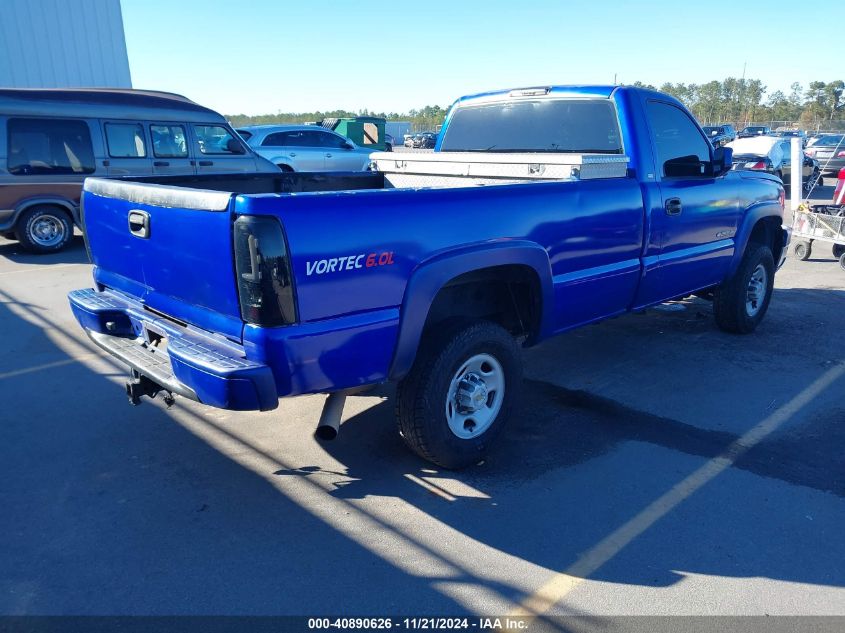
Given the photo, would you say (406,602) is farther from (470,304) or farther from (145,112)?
(145,112)

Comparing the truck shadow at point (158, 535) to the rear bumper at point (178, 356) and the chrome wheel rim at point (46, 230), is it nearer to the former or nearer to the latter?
the rear bumper at point (178, 356)

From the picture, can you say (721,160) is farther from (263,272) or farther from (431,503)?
(263,272)

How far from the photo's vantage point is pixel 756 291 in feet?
21.1

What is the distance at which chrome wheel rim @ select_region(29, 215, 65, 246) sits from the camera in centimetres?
970

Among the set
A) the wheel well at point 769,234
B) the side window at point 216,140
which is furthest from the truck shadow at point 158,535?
the side window at point 216,140

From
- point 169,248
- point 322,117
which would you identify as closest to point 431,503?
point 169,248

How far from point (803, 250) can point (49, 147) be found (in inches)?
457

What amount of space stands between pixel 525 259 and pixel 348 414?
1648 mm

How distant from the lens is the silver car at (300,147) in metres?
15.1

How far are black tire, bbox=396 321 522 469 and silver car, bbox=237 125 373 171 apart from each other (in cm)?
1220

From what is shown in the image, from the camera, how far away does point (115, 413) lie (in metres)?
4.38

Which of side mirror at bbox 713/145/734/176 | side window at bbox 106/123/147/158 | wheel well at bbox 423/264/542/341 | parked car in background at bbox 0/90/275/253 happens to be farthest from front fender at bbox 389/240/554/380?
side window at bbox 106/123/147/158

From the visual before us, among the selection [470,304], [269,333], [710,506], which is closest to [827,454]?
[710,506]

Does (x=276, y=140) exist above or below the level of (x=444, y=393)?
above
